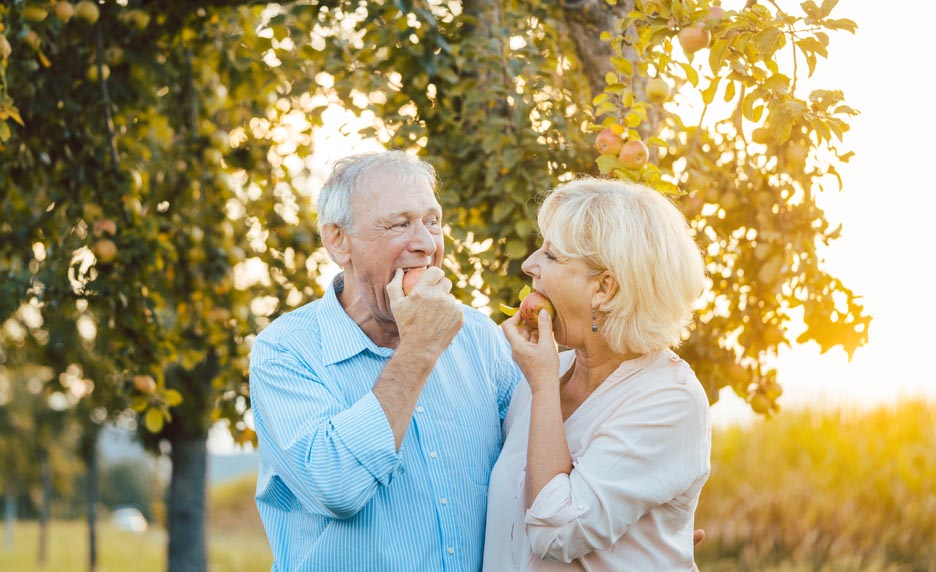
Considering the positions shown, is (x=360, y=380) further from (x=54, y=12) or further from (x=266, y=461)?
(x=54, y=12)

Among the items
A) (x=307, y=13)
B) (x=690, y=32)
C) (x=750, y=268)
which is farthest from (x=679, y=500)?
(x=307, y=13)

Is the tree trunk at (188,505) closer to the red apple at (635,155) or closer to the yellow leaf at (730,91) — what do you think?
the red apple at (635,155)

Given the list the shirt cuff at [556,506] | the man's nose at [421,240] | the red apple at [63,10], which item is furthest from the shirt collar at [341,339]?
the red apple at [63,10]

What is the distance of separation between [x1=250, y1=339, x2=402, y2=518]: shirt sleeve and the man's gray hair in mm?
564

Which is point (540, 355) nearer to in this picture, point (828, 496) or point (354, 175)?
point (354, 175)

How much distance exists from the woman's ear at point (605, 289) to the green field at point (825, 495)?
5.37 meters

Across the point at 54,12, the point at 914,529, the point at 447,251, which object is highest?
the point at 54,12

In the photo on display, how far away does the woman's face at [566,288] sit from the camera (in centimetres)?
226

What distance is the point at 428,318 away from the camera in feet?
7.29

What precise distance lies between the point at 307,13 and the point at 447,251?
1.58 metres

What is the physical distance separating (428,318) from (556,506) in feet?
1.68

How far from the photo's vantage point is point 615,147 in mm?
2732

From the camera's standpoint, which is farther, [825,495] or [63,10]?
[825,495]

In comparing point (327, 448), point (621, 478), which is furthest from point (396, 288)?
point (621, 478)
